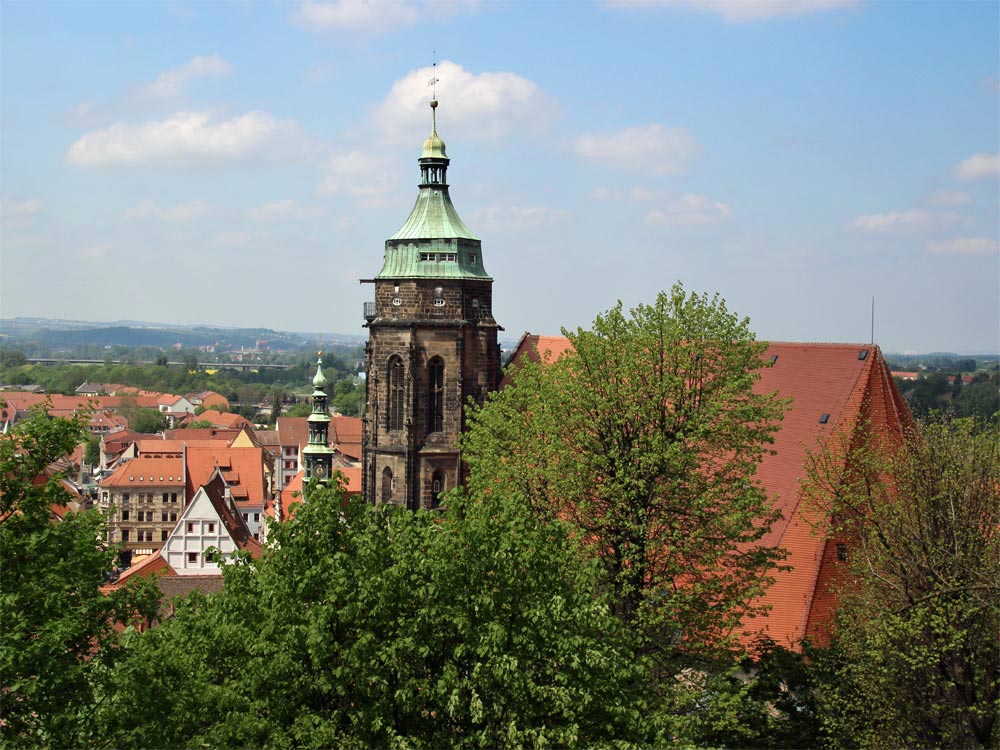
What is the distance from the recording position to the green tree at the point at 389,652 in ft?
49.7

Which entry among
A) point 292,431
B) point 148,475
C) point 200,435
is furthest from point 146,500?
point 292,431

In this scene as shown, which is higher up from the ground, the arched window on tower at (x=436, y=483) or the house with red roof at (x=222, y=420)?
the arched window on tower at (x=436, y=483)

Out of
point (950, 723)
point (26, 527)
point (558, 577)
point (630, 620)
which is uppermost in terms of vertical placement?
point (26, 527)

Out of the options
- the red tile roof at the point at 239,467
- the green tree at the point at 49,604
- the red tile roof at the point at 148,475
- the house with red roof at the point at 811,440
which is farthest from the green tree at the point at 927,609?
the red tile roof at the point at 239,467

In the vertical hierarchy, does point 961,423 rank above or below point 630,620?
above

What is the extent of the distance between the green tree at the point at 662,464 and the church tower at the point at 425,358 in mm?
11999

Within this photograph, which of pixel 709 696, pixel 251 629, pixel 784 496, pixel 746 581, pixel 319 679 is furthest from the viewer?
pixel 784 496

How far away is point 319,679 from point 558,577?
13.6ft

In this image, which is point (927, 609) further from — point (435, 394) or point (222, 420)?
point (222, 420)

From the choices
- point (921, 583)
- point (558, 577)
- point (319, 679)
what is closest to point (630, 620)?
point (558, 577)

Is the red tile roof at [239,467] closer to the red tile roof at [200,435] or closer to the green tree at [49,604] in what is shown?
the red tile roof at [200,435]

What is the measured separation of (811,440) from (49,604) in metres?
18.7

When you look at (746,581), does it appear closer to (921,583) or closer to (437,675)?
(921,583)

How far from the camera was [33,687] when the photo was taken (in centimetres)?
1379
